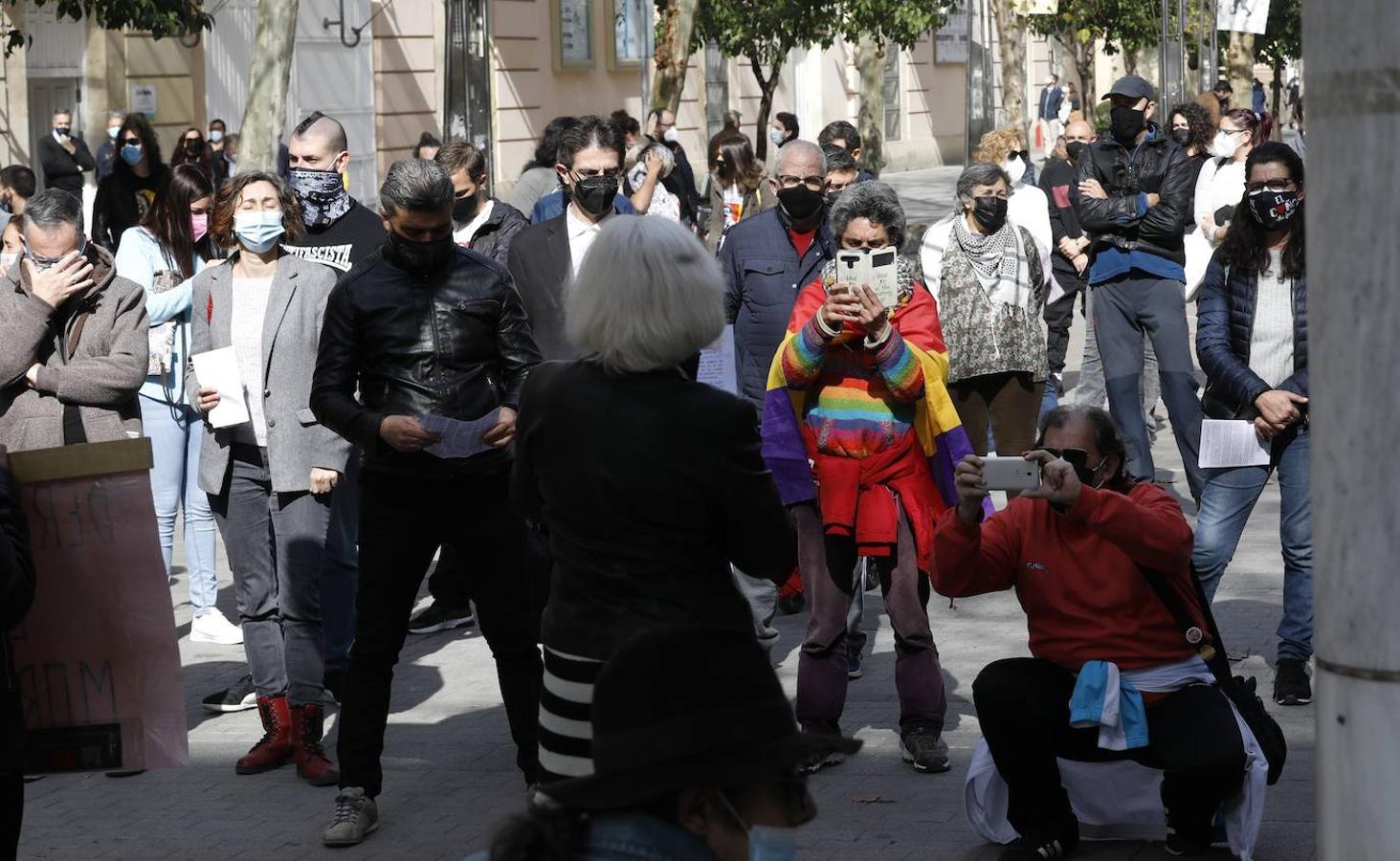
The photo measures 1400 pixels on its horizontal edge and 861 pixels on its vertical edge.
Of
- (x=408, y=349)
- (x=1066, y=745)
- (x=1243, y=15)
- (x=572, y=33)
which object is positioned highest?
(x=572, y=33)

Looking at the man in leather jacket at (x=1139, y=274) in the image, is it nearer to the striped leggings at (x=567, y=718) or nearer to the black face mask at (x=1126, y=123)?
the black face mask at (x=1126, y=123)

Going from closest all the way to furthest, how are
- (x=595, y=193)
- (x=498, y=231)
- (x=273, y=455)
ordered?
(x=273, y=455) → (x=595, y=193) → (x=498, y=231)

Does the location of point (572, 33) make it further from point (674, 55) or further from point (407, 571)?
point (407, 571)

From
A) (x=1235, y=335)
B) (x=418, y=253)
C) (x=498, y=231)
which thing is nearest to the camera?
(x=418, y=253)

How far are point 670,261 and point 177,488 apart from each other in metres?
4.82

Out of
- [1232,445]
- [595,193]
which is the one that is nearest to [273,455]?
[595,193]

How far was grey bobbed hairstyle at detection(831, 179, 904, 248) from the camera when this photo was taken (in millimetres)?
6469

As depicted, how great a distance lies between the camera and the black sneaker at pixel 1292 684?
6.93m

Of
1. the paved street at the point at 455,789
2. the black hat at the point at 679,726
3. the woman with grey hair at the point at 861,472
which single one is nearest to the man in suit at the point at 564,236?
the woman with grey hair at the point at 861,472

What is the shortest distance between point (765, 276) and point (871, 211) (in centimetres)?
100

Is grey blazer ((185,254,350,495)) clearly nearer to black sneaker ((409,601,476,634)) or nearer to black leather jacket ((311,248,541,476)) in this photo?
black leather jacket ((311,248,541,476))

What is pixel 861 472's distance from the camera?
634cm

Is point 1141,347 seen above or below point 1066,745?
above

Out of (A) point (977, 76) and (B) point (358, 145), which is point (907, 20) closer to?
(A) point (977, 76)
